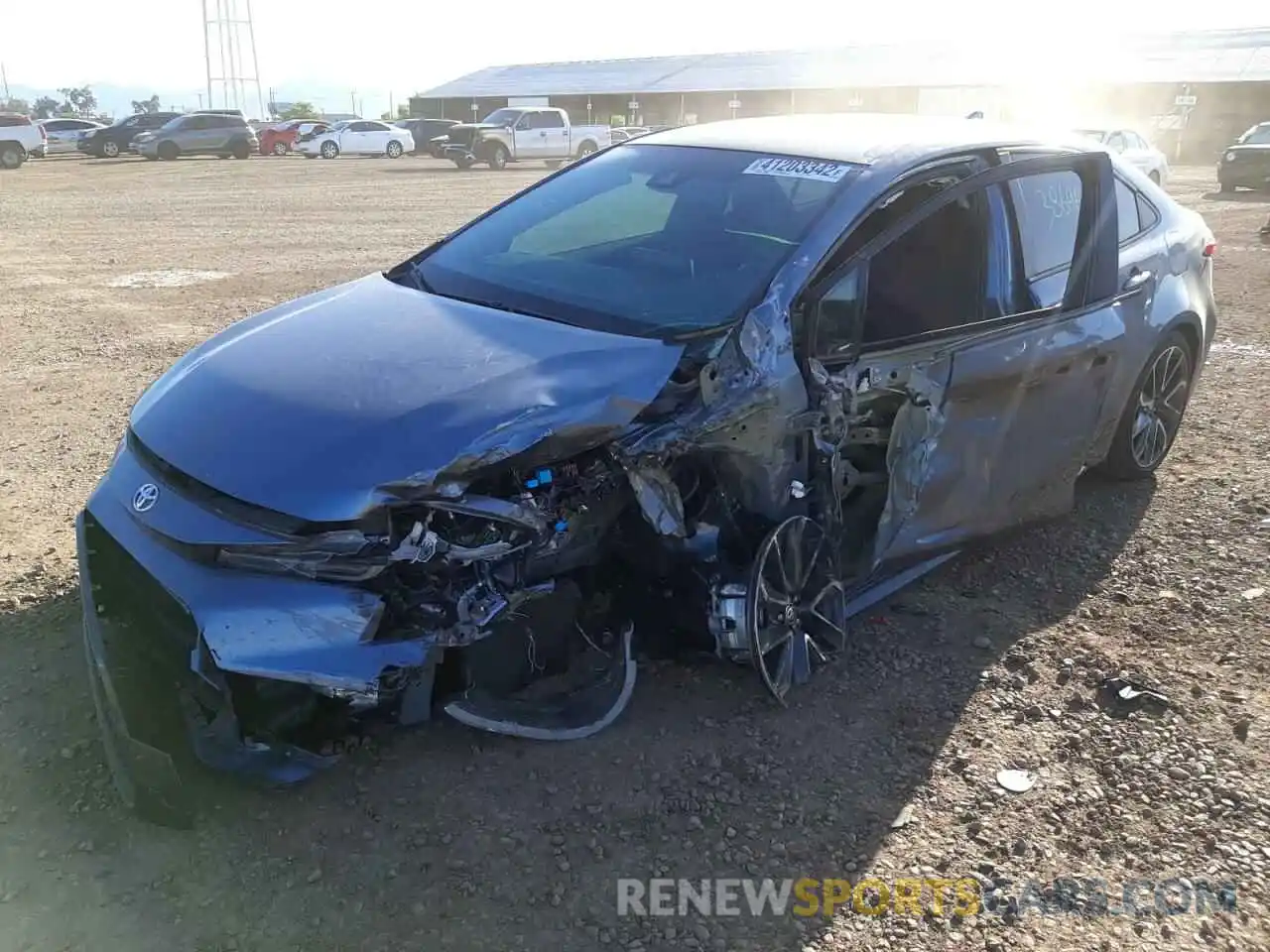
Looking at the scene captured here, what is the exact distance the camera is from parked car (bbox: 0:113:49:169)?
27.5 m

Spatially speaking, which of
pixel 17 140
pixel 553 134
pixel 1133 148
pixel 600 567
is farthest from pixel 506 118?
pixel 600 567

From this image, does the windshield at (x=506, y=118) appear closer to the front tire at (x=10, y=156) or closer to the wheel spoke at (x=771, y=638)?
the front tire at (x=10, y=156)

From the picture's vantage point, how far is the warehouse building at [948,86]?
39562mm

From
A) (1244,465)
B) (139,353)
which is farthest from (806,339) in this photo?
(139,353)

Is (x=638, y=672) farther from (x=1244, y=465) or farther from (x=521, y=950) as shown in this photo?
(x=1244, y=465)

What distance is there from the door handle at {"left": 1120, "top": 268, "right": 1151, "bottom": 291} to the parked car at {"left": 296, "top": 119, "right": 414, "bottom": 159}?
116 feet

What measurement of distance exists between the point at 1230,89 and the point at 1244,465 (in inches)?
1709

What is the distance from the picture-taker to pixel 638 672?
3.56 meters

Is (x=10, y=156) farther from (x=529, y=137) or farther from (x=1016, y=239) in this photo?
(x=1016, y=239)

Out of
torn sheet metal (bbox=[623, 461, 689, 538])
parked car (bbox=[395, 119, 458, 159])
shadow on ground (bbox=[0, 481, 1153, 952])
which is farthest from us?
parked car (bbox=[395, 119, 458, 159])

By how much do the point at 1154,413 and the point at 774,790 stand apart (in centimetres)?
316

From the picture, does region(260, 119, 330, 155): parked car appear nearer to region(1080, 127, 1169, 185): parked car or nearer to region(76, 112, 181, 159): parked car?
region(76, 112, 181, 159): parked car

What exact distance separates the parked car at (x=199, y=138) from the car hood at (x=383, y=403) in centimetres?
3274

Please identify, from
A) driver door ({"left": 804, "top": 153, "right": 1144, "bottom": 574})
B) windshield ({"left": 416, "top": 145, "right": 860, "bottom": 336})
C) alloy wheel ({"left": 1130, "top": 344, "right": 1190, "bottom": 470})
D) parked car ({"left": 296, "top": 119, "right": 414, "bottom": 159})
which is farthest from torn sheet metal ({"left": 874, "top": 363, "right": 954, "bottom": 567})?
parked car ({"left": 296, "top": 119, "right": 414, "bottom": 159})
